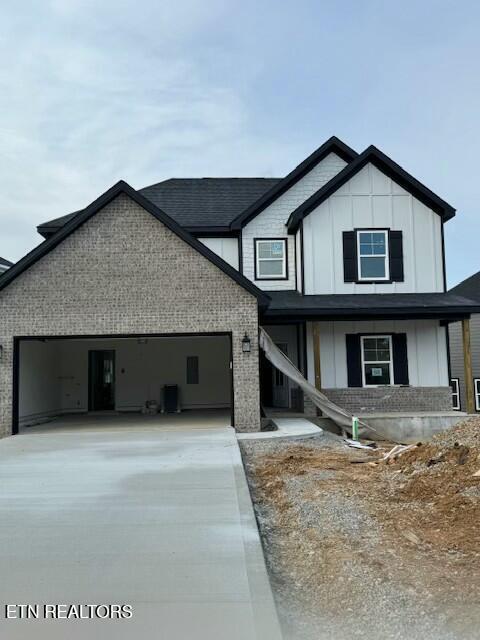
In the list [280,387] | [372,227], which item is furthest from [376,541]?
[280,387]

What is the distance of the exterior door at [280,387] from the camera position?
1886 cm

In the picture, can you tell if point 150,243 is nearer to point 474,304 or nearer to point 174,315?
point 174,315

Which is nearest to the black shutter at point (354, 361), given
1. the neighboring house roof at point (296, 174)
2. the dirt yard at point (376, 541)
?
the neighboring house roof at point (296, 174)

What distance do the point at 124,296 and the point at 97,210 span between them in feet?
6.86

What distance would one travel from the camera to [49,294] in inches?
539

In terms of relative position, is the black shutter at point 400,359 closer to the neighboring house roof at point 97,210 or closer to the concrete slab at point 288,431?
the concrete slab at point 288,431

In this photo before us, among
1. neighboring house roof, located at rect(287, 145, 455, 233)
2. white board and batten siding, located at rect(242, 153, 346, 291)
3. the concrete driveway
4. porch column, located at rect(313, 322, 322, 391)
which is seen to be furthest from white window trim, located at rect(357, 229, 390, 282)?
the concrete driveway

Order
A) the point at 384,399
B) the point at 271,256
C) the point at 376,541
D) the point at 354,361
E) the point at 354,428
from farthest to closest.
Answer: the point at 271,256
the point at 354,361
the point at 384,399
the point at 354,428
the point at 376,541

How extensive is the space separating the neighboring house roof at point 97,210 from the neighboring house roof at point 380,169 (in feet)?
14.1

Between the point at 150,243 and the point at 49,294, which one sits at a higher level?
the point at 150,243

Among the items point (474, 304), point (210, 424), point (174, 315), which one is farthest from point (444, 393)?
point (174, 315)

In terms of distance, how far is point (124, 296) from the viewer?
44.9 ft

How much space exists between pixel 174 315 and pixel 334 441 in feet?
15.0

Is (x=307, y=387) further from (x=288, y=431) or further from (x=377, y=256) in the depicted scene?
(x=377, y=256)
